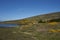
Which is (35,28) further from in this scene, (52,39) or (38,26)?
(52,39)

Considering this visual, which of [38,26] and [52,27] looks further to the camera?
[38,26]

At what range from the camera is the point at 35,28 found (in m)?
39.3

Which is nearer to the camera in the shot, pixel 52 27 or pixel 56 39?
pixel 56 39

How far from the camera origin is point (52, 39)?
23891mm

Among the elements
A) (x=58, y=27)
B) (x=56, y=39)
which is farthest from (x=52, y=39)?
(x=58, y=27)

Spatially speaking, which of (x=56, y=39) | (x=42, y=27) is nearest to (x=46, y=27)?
(x=42, y=27)

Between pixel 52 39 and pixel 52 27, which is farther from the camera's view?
pixel 52 27

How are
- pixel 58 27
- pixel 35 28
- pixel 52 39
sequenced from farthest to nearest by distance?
pixel 35 28 < pixel 58 27 < pixel 52 39

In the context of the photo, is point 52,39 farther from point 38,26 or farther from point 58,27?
point 38,26

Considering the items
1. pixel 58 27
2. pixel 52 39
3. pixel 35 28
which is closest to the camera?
pixel 52 39

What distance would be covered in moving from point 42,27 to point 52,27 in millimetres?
2492

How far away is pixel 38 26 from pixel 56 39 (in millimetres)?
16041

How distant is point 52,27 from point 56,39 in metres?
13.2

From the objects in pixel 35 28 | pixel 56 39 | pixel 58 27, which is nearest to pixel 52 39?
pixel 56 39
